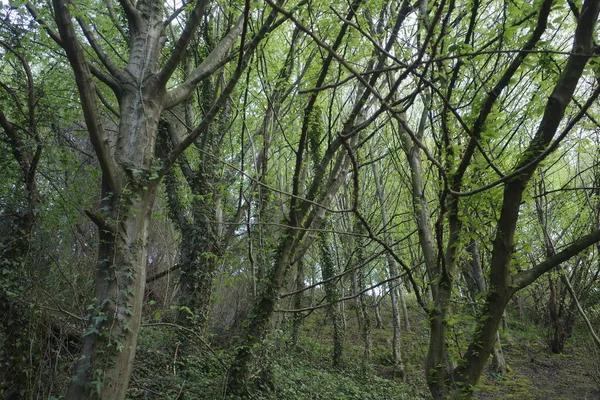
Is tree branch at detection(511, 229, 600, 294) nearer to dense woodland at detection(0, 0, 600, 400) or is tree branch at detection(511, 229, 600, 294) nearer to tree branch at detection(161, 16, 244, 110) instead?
dense woodland at detection(0, 0, 600, 400)

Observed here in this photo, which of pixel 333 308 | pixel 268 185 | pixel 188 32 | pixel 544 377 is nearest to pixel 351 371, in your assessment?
pixel 333 308

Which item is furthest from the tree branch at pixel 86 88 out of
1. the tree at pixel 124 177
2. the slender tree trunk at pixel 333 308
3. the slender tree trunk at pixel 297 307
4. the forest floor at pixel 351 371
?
the slender tree trunk at pixel 333 308

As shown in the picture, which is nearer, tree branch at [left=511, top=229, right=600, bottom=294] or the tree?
tree branch at [left=511, top=229, right=600, bottom=294]

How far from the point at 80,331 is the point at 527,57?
482 centimetres

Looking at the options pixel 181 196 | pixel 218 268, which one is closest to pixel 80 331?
pixel 218 268

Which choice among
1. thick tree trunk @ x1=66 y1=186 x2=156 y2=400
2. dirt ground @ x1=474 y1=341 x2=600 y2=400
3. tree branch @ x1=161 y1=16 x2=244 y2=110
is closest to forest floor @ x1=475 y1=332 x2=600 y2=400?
dirt ground @ x1=474 y1=341 x2=600 y2=400

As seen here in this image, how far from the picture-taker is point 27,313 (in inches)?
153

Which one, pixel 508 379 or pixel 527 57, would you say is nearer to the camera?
pixel 527 57

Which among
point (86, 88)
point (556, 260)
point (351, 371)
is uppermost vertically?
point (86, 88)

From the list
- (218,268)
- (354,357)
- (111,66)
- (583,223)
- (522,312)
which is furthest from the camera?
(522,312)

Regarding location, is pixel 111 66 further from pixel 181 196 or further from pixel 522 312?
pixel 522 312

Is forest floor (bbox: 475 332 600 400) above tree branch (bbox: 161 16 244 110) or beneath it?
beneath

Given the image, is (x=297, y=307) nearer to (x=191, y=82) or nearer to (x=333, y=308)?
(x=333, y=308)

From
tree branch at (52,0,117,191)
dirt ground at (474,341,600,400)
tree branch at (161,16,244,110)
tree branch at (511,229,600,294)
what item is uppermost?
tree branch at (161,16,244,110)
